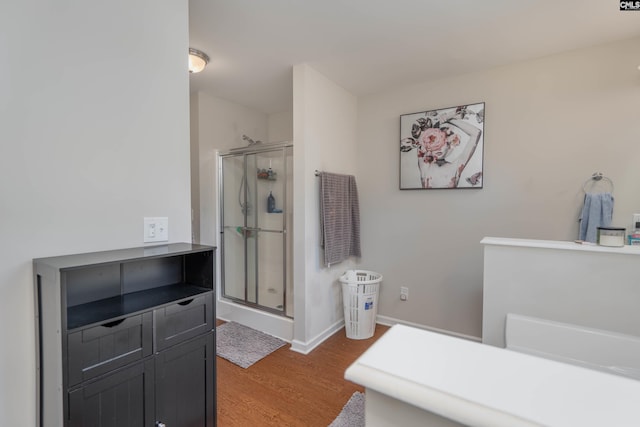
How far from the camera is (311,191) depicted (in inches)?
104

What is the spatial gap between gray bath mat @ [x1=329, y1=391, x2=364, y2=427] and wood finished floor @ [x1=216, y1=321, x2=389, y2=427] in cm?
4

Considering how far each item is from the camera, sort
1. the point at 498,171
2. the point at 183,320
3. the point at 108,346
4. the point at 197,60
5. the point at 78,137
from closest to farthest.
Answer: the point at 108,346 < the point at 78,137 < the point at 183,320 < the point at 197,60 < the point at 498,171

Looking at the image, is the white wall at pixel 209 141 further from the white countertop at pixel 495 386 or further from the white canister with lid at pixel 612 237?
the white canister with lid at pixel 612 237

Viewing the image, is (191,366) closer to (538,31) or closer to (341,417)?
(341,417)

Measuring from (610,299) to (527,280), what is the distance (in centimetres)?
32

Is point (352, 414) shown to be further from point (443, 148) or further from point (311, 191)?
point (443, 148)

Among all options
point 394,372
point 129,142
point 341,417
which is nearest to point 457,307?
point 341,417

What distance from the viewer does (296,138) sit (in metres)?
2.59

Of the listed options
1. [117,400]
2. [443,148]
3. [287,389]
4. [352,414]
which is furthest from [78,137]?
[443,148]

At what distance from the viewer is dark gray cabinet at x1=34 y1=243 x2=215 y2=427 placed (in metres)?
1.06

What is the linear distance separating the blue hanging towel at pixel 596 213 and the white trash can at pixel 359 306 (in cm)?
160

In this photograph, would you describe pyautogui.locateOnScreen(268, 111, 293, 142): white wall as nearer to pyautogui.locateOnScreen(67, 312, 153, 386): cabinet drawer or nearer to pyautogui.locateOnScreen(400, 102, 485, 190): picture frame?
pyautogui.locateOnScreen(400, 102, 485, 190): picture frame

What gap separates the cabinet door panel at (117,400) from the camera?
1.07 meters

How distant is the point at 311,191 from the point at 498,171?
159cm
